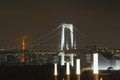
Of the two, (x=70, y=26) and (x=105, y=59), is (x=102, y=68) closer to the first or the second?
(x=105, y=59)

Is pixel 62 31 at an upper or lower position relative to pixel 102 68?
upper

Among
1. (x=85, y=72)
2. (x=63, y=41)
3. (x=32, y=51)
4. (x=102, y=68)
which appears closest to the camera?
(x=85, y=72)

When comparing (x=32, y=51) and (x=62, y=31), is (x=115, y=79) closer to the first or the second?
(x=32, y=51)

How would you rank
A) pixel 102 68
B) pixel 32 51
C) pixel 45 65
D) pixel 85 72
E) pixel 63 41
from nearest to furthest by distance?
pixel 85 72 < pixel 32 51 < pixel 102 68 < pixel 63 41 < pixel 45 65

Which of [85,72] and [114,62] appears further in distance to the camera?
[114,62]

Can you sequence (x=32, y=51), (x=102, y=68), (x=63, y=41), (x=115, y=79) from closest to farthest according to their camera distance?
(x=115, y=79) → (x=32, y=51) → (x=102, y=68) → (x=63, y=41)

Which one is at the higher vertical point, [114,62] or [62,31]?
[62,31]

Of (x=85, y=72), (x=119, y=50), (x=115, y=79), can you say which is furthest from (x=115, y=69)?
(x=115, y=79)

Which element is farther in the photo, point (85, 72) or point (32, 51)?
point (32, 51)

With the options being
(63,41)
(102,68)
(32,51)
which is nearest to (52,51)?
(32,51)
